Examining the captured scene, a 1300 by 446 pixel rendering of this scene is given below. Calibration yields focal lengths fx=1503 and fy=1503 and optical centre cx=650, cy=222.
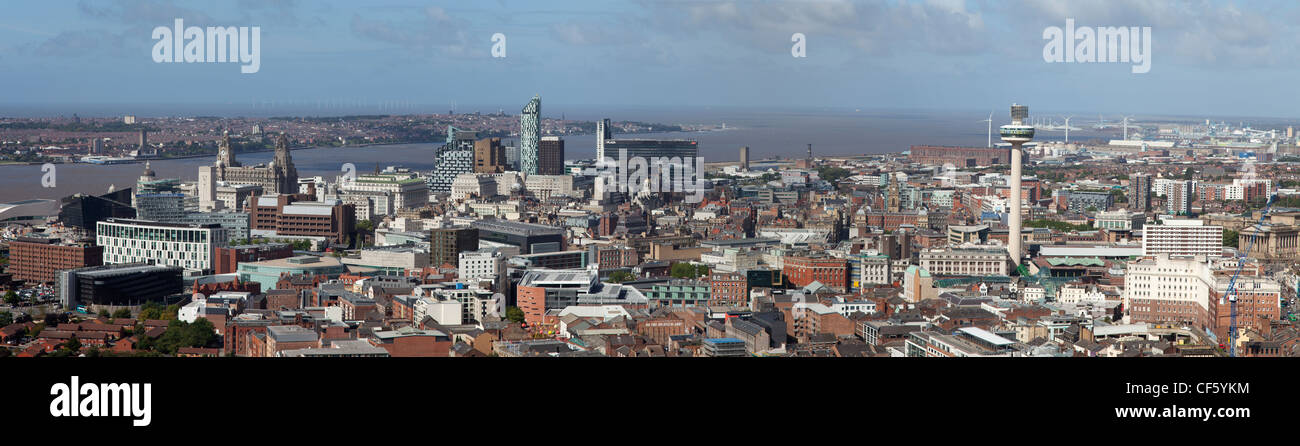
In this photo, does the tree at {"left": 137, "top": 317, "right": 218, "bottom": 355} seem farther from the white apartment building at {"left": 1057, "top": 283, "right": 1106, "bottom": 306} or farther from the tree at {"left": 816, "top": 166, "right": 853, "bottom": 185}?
the tree at {"left": 816, "top": 166, "right": 853, "bottom": 185}

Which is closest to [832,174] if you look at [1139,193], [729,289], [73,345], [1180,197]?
[1139,193]

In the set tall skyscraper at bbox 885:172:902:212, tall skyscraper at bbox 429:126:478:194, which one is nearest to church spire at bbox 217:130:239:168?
tall skyscraper at bbox 429:126:478:194

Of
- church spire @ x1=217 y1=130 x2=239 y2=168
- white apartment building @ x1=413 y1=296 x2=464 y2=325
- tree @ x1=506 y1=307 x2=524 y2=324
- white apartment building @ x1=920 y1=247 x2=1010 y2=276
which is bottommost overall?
tree @ x1=506 y1=307 x2=524 y2=324

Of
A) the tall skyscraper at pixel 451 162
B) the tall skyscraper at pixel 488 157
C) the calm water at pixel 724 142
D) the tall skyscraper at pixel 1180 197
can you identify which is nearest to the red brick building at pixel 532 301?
the calm water at pixel 724 142

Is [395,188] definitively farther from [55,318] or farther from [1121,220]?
[55,318]

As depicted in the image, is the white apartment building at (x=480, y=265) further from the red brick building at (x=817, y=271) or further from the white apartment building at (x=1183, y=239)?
the white apartment building at (x=1183, y=239)
